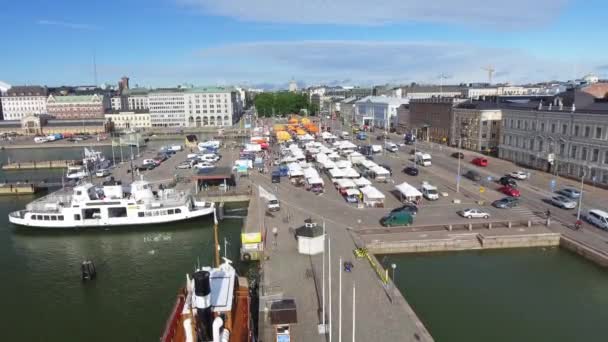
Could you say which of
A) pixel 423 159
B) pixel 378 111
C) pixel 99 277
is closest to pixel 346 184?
pixel 423 159

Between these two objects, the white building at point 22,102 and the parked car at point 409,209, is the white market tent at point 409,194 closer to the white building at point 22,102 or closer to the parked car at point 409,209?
the parked car at point 409,209

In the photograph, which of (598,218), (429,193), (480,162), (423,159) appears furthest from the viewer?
(423,159)

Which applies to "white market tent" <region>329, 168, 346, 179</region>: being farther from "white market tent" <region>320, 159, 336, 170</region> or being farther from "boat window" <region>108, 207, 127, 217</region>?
"boat window" <region>108, 207, 127, 217</region>

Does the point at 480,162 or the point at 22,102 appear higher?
the point at 22,102

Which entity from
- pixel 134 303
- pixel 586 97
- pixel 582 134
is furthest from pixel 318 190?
pixel 586 97

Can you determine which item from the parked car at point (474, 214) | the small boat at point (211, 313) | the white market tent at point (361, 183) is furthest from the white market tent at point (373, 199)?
the small boat at point (211, 313)

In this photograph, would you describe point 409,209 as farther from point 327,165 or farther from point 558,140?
point 558,140
